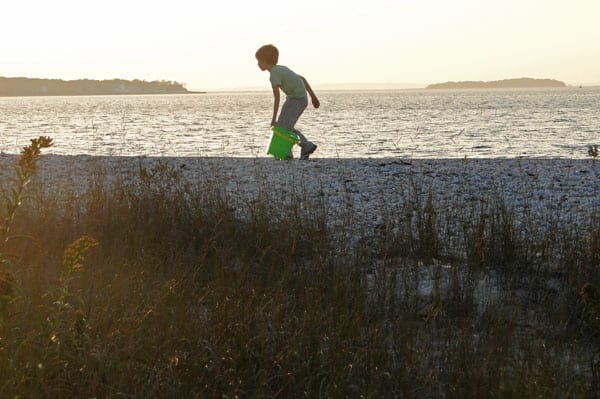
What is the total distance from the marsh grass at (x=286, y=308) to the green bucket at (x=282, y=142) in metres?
6.48

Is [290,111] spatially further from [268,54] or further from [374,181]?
[374,181]

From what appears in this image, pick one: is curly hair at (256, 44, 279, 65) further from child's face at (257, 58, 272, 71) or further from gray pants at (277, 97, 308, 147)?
gray pants at (277, 97, 308, 147)

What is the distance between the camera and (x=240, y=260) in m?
6.04

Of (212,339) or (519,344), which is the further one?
(519,344)

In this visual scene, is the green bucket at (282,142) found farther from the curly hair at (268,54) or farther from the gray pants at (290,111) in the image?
the curly hair at (268,54)

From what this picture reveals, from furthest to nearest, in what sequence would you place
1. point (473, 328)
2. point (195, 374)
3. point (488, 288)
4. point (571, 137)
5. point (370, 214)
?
1. point (571, 137)
2. point (370, 214)
3. point (488, 288)
4. point (473, 328)
5. point (195, 374)

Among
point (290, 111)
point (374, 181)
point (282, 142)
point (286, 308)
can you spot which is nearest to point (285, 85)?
point (290, 111)

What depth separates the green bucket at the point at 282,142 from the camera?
13.9m

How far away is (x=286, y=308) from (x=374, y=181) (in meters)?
6.73

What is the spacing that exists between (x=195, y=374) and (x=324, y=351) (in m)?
0.70

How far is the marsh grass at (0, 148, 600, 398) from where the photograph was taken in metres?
3.62

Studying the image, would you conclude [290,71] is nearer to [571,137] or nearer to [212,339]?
[212,339]

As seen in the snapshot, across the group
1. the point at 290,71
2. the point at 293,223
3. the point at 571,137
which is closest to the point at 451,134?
the point at 571,137

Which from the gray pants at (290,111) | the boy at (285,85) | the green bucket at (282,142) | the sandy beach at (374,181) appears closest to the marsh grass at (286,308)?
the sandy beach at (374,181)
